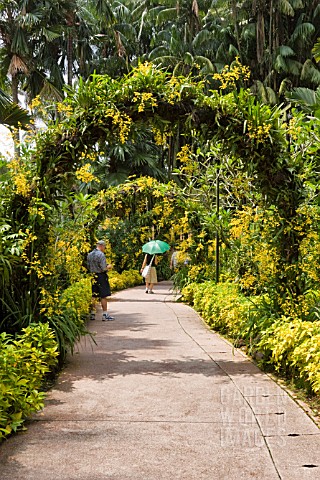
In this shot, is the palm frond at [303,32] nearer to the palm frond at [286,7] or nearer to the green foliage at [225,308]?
the palm frond at [286,7]

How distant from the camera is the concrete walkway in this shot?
3.53 meters

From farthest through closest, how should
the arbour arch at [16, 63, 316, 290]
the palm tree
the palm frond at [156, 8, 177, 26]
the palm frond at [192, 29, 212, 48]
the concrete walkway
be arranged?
the palm frond at [156, 8, 177, 26] → the palm frond at [192, 29, 212, 48] → the palm tree → the arbour arch at [16, 63, 316, 290] → the concrete walkway

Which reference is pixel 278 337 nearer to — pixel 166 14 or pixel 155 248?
pixel 155 248

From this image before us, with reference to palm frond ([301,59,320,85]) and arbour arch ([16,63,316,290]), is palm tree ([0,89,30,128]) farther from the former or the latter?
palm frond ([301,59,320,85])

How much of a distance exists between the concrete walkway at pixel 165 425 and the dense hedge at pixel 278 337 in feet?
0.84

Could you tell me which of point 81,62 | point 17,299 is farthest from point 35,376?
point 81,62

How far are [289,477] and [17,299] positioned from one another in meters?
3.70

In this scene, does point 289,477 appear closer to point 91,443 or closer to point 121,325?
point 91,443

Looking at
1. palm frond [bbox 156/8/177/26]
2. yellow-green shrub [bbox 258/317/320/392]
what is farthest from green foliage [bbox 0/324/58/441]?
palm frond [bbox 156/8/177/26]

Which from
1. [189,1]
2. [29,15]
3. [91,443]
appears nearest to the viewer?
[91,443]

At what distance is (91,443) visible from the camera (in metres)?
3.99

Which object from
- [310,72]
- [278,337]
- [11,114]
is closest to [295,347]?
[278,337]

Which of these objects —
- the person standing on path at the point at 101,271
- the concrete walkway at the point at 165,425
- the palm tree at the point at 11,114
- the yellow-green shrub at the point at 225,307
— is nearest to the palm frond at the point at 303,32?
the yellow-green shrub at the point at 225,307

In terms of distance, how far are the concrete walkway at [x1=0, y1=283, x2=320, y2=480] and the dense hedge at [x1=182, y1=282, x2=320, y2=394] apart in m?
0.26
